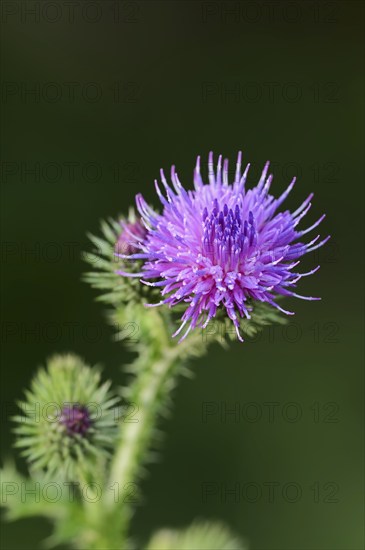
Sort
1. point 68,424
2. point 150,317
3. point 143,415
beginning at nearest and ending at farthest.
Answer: point 68,424 → point 150,317 → point 143,415

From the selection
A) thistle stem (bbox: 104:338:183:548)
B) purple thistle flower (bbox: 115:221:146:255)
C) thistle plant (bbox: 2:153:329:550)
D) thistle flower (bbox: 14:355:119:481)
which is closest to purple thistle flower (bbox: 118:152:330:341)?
thistle plant (bbox: 2:153:329:550)

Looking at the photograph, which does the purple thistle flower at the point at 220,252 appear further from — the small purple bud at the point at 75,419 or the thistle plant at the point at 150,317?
the small purple bud at the point at 75,419

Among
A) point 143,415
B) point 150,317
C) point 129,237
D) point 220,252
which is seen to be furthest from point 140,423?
point 220,252

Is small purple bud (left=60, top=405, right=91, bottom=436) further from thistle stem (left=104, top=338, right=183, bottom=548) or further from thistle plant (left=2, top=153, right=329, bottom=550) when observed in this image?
thistle stem (left=104, top=338, right=183, bottom=548)

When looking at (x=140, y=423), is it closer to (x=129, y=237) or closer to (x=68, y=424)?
(x=68, y=424)

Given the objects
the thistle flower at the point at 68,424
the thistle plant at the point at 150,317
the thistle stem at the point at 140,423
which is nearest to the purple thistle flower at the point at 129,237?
the thistle plant at the point at 150,317

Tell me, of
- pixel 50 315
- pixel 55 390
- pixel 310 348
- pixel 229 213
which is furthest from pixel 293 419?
pixel 229 213

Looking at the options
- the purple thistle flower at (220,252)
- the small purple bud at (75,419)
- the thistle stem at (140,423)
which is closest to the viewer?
the purple thistle flower at (220,252)

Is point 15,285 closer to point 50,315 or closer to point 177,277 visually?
point 50,315
